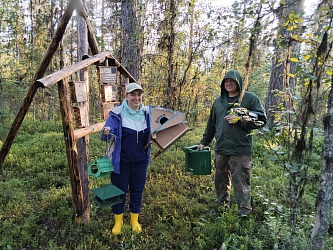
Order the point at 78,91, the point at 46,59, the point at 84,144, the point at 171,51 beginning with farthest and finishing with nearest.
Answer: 1. the point at 171,51
2. the point at 84,144
3. the point at 46,59
4. the point at 78,91

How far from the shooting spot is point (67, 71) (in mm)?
3580

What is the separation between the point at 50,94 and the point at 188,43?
987 cm

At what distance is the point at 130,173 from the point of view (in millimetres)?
3992

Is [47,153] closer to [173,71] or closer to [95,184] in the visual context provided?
[95,184]

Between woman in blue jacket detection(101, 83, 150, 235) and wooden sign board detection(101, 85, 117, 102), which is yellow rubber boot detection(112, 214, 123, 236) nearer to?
woman in blue jacket detection(101, 83, 150, 235)

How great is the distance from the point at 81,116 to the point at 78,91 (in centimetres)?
39

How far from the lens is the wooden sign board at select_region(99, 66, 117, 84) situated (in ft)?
14.9

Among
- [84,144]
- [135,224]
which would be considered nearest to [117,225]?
[135,224]

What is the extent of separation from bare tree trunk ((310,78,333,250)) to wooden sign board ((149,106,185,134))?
2.10m

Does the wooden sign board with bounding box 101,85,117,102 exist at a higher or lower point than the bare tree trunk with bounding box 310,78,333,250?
higher

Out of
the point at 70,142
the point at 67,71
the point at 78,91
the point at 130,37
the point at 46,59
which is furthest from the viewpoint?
the point at 130,37

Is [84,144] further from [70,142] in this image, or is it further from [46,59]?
[46,59]

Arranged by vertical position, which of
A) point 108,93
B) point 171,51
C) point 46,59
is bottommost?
point 108,93

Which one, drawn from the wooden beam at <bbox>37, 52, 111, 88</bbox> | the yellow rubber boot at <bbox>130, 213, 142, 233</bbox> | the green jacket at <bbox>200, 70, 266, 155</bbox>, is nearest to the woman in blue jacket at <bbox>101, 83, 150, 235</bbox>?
the yellow rubber boot at <bbox>130, 213, 142, 233</bbox>
